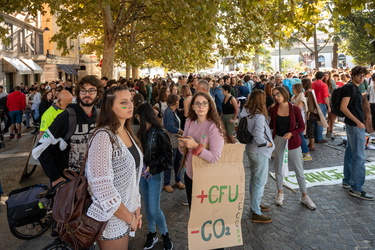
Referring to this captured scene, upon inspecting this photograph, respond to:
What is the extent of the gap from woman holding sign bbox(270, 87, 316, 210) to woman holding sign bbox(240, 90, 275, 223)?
537mm

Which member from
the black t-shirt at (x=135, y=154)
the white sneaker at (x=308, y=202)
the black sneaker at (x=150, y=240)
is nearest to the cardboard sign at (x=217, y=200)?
the black sneaker at (x=150, y=240)

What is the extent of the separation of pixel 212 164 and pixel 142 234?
1.63m

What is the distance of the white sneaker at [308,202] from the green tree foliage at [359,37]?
28972 millimetres

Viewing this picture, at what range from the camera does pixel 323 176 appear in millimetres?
6621

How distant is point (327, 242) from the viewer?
404cm

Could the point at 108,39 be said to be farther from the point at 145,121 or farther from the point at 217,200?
the point at 217,200

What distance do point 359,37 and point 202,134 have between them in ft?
110

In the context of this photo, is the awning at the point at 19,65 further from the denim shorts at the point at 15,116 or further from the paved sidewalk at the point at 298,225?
the paved sidewalk at the point at 298,225

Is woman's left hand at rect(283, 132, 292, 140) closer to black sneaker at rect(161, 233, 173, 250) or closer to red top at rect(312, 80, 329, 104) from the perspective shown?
black sneaker at rect(161, 233, 173, 250)

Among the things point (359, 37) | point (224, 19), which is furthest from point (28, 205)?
point (359, 37)

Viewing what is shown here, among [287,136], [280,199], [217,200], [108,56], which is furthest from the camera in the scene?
[108,56]

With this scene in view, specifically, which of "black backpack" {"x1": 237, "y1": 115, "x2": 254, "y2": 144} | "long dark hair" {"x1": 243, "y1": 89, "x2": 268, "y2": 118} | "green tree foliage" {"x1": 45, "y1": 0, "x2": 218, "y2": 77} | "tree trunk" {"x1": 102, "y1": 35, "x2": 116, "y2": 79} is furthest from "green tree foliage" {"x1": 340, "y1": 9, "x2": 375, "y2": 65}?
"black backpack" {"x1": 237, "y1": 115, "x2": 254, "y2": 144}

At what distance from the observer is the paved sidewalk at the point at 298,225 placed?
4.04m

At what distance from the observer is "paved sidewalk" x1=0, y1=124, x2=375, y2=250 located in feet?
13.3
